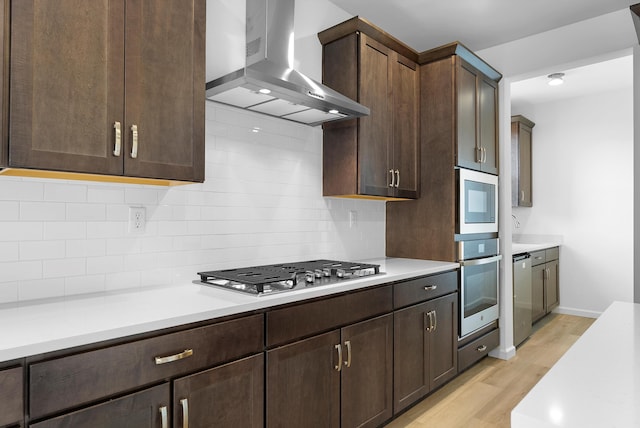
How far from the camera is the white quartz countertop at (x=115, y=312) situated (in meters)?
1.15

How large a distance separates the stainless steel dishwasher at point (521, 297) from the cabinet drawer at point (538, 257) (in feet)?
0.54

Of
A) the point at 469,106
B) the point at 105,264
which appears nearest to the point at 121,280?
the point at 105,264

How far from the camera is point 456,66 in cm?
304

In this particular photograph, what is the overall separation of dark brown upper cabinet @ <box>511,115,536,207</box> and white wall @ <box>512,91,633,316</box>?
18 centimetres

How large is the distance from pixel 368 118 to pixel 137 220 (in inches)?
61.2

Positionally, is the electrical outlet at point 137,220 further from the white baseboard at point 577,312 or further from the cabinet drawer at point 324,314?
the white baseboard at point 577,312

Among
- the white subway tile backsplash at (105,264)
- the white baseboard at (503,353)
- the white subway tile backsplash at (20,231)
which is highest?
the white subway tile backsplash at (20,231)

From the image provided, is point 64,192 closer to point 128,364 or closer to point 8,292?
point 8,292

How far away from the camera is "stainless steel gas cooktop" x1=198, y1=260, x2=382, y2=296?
5.88 ft

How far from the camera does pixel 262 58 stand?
2.18m

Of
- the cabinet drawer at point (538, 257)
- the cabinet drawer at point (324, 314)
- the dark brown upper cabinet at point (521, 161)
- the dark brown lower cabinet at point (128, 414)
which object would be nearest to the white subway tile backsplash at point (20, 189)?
the dark brown lower cabinet at point (128, 414)

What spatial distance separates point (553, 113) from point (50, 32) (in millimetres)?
5542

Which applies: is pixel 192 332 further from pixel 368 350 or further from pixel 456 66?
pixel 456 66

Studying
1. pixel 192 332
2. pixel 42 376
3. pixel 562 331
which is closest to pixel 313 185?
pixel 192 332
